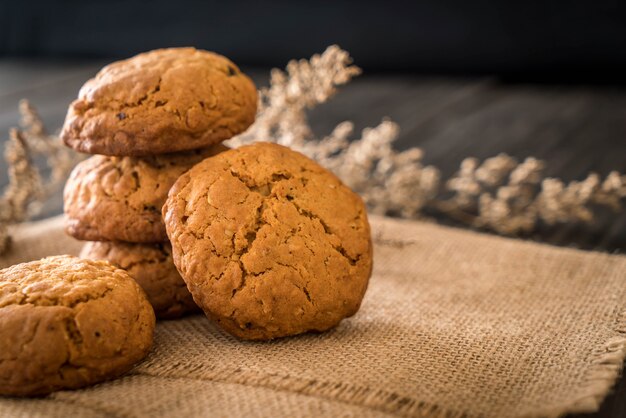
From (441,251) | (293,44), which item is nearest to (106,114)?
(441,251)

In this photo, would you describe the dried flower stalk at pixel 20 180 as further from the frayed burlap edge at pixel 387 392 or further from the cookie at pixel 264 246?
the frayed burlap edge at pixel 387 392

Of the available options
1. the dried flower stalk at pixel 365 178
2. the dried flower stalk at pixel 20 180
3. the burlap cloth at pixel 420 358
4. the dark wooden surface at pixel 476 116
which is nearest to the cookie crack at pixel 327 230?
the burlap cloth at pixel 420 358

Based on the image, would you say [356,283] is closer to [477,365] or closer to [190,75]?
[477,365]

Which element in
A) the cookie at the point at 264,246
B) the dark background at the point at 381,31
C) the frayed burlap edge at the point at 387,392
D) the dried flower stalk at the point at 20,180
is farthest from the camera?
the dark background at the point at 381,31

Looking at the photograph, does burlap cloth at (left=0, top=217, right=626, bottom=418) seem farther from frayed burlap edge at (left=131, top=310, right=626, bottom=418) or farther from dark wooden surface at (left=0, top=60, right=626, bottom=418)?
dark wooden surface at (left=0, top=60, right=626, bottom=418)

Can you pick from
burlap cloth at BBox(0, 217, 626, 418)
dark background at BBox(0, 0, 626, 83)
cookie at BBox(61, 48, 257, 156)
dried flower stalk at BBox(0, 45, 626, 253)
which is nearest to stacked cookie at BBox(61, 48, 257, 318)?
cookie at BBox(61, 48, 257, 156)

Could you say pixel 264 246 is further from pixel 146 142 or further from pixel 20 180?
pixel 20 180
